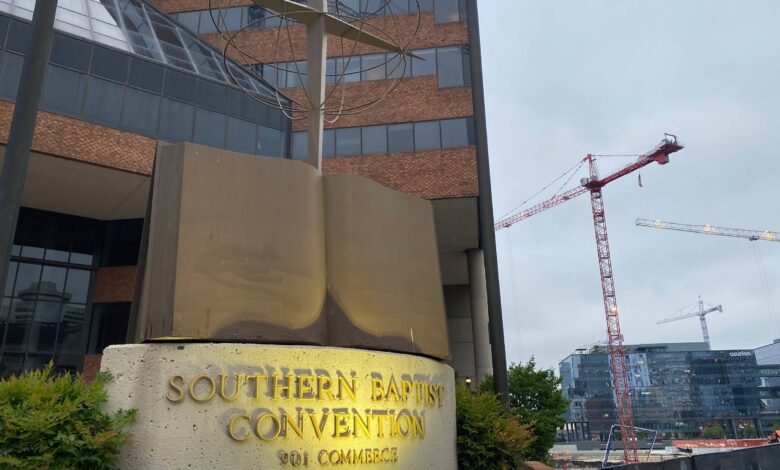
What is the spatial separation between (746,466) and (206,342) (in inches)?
367

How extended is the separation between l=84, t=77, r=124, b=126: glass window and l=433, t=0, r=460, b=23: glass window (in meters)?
17.7

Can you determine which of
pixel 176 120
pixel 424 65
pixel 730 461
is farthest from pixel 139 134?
pixel 730 461

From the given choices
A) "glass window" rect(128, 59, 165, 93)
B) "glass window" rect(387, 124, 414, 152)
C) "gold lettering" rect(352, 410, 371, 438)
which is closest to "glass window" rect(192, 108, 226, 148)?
"glass window" rect(128, 59, 165, 93)

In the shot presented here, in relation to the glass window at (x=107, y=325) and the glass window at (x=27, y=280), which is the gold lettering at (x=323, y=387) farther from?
the glass window at (x=27, y=280)

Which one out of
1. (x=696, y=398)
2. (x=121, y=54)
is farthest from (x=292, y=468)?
(x=696, y=398)

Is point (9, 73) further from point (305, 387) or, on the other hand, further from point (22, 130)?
point (305, 387)

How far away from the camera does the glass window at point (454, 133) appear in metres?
31.4

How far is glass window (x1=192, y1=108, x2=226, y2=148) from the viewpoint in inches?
1117

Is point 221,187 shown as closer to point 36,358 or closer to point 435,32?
point 36,358

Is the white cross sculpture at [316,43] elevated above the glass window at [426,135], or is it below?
below

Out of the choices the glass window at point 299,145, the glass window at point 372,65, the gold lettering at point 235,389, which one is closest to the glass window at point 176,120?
the glass window at point 299,145

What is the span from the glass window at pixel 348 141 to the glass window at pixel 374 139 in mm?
434

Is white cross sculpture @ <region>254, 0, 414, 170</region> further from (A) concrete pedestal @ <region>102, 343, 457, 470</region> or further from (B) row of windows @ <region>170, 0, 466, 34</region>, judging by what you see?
(B) row of windows @ <region>170, 0, 466, 34</region>

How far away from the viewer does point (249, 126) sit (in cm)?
3052
